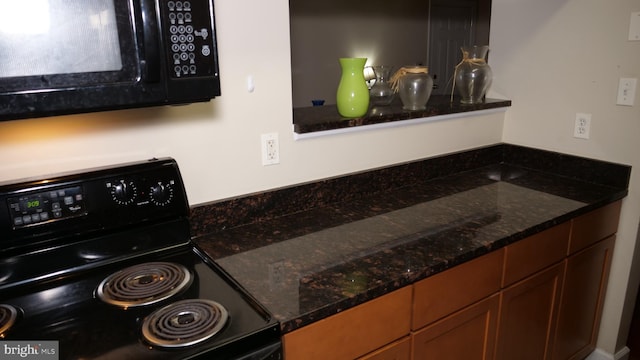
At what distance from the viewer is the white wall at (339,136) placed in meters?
1.23

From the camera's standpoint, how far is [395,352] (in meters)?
1.25

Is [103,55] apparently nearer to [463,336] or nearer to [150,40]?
[150,40]

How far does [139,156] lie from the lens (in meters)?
1.29

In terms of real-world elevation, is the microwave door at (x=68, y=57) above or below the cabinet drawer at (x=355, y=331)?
above

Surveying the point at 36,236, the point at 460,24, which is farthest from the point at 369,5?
the point at 36,236

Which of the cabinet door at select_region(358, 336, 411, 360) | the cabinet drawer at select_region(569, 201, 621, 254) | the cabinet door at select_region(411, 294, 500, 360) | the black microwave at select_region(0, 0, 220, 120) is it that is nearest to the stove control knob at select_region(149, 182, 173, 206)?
the black microwave at select_region(0, 0, 220, 120)

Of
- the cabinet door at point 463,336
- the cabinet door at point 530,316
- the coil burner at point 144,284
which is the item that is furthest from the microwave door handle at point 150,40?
the cabinet door at point 530,316

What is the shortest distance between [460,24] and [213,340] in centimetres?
507

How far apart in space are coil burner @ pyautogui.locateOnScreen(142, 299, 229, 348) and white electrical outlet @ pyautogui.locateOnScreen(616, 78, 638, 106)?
170 cm

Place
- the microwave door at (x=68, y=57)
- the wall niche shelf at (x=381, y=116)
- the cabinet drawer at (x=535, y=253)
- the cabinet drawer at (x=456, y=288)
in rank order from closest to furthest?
1. the microwave door at (x=68, y=57)
2. the cabinet drawer at (x=456, y=288)
3. the cabinet drawer at (x=535, y=253)
4. the wall niche shelf at (x=381, y=116)

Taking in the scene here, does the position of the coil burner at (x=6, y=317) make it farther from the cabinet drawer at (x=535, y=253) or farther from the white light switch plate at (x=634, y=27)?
the white light switch plate at (x=634, y=27)

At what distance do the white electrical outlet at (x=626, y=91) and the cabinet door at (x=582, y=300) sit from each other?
55 cm

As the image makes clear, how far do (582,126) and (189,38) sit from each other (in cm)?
167

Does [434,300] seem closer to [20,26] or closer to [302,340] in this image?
[302,340]
